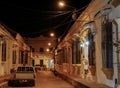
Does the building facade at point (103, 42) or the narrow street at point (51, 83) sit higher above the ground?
the building facade at point (103, 42)

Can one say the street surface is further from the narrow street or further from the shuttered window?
the shuttered window

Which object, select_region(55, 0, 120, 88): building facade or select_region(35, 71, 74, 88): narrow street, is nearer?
select_region(55, 0, 120, 88): building facade

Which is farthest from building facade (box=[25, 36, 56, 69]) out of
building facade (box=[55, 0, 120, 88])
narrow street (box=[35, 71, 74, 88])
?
building facade (box=[55, 0, 120, 88])

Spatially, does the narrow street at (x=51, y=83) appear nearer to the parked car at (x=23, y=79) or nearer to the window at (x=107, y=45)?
the parked car at (x=23, y=79)

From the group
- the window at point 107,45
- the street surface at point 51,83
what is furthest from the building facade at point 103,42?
the street surface at point 51,83

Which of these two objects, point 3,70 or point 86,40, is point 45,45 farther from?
point 86,40

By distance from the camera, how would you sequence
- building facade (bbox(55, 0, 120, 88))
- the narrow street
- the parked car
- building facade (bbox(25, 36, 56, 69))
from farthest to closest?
building facade (bbox(25, 36, 56, 69)) → the parked car → the narrow street → building facade (bbox(55, 0, 120, 88))

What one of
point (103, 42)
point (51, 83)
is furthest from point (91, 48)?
point (51, 83)

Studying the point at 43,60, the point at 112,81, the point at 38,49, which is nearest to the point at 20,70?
the point at 112,81

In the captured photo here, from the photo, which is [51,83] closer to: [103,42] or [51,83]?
[51,83]

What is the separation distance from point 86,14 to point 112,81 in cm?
1084

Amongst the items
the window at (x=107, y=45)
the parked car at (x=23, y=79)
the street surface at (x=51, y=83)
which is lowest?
the street surface at (x=51, y=83)

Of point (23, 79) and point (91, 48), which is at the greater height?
point (91, 48)

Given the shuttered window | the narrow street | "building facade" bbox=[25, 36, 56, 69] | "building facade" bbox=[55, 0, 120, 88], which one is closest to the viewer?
"building facade" bbox=[55, 0, 120, 88]
